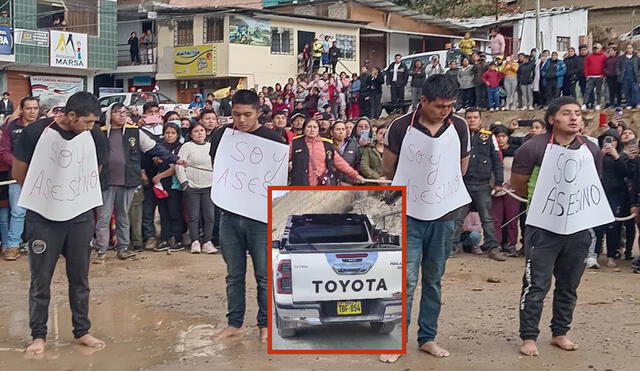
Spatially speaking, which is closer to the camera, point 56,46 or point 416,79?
point 416,79

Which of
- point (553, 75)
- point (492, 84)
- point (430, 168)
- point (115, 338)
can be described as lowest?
point (115, 338)

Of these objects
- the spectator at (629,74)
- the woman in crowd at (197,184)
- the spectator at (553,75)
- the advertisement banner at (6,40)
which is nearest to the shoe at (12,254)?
the woman in crowd at (197,184)

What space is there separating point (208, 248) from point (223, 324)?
12.7ft

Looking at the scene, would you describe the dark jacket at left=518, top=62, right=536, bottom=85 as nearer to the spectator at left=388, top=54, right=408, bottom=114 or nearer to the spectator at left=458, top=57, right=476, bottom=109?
the spectator at left=458, top=57, right=476, bottom=109

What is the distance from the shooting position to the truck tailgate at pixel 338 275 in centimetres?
452

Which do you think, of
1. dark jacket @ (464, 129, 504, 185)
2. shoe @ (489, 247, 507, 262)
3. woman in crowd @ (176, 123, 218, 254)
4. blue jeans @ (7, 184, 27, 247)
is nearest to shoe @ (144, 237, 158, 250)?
woman in crowd @ (176, 123, 218, 254)

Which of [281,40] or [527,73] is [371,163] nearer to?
[527,73]

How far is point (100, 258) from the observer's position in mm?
10047

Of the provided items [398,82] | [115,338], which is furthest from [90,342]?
[398,82]

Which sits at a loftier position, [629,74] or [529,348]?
[629,74]

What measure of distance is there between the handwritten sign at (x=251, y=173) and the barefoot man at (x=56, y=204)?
109 cm

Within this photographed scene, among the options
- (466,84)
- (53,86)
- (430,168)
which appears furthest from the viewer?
(53,86)

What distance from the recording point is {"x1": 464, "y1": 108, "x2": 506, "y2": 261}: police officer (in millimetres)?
10266

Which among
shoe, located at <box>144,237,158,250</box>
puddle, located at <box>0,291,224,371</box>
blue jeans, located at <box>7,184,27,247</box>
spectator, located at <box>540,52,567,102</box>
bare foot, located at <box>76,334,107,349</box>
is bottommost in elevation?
puddle, located at <box>0,291,224,371</box>
